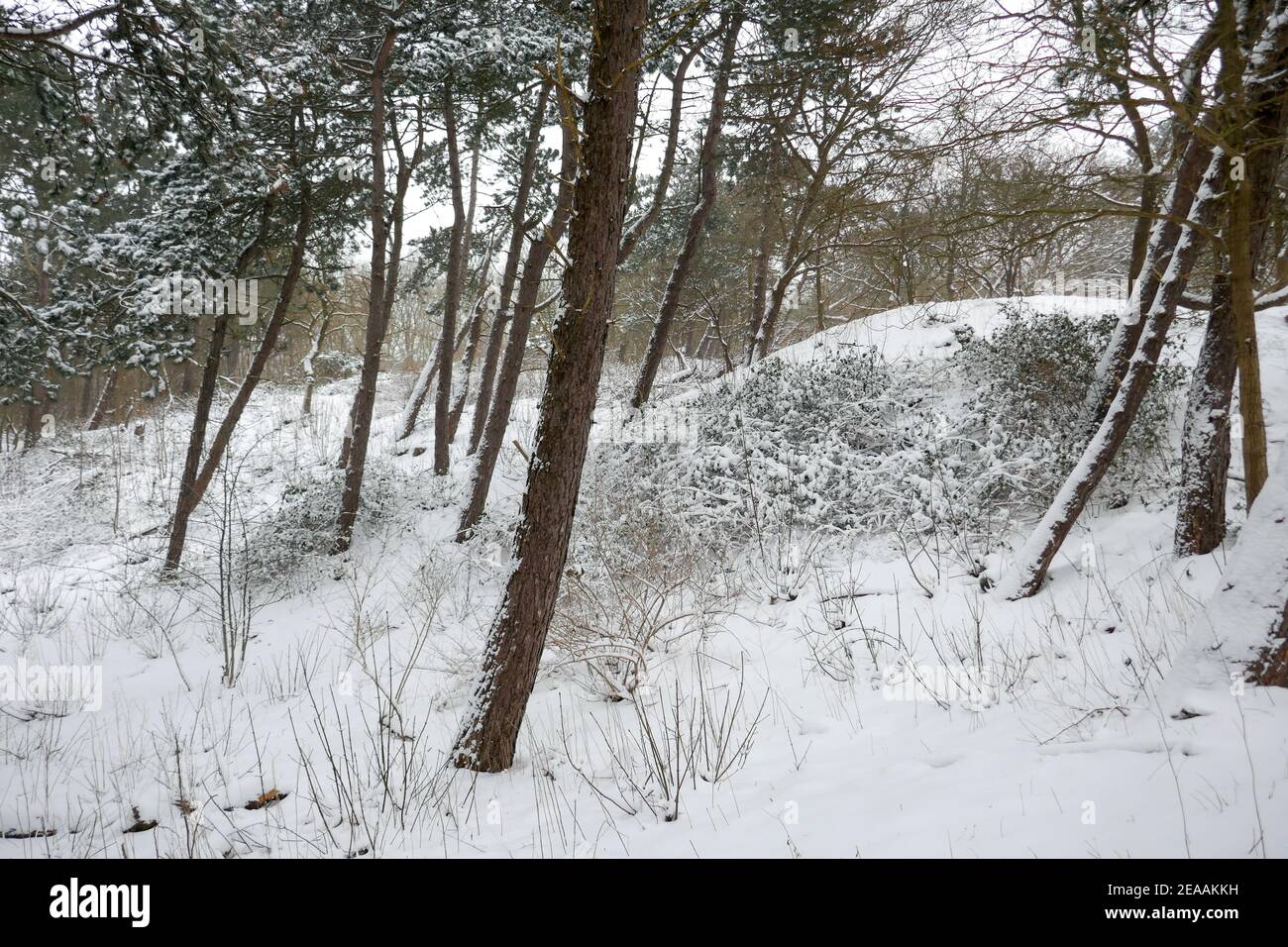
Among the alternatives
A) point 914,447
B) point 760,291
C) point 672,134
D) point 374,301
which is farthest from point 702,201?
point 914,447

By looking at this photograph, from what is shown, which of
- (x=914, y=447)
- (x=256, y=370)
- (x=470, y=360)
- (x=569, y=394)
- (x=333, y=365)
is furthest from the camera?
(x=333, y=365)

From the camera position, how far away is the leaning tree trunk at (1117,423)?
171 inches

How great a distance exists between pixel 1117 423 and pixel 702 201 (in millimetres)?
8049

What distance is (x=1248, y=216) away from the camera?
379 cm

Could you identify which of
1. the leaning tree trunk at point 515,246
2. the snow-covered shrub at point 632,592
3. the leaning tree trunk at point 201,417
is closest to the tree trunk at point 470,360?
the leaning tree trunk at point 515,246

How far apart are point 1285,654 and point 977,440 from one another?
481cm

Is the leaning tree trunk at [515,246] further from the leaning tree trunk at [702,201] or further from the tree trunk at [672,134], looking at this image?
the leaning tree trunk at [702,201]

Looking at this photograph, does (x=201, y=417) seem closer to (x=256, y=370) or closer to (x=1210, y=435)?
(x=256, y=370)

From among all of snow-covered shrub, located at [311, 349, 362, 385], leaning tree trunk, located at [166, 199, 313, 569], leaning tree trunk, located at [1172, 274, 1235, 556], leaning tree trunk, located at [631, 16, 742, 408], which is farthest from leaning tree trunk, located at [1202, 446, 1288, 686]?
snow-covered shrub, located at [311, 349, 362, 385]

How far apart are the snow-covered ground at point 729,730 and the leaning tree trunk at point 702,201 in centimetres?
540

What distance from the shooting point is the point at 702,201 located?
10.6 meters

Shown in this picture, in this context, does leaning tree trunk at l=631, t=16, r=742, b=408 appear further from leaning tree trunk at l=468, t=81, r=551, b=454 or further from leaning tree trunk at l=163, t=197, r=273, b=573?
leaning tree trunk at l=163, t=197, r=273, b=573

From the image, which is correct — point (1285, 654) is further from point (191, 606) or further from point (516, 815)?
point (191, 606)
